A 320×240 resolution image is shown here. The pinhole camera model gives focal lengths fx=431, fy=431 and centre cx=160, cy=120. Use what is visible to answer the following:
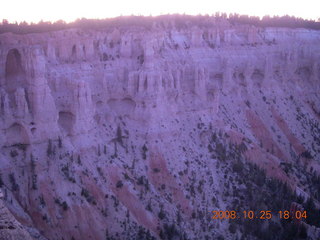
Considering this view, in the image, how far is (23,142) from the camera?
25859 mm

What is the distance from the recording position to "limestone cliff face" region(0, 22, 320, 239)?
25391 millimetres

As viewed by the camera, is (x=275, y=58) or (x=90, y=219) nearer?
(x=90, y=219)

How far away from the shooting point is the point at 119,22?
36.8m


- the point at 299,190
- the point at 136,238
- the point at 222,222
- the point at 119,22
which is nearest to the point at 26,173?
the point at 136,238

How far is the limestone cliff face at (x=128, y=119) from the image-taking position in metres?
25.4

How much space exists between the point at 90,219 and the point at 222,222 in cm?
975

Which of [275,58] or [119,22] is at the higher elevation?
[119,22]

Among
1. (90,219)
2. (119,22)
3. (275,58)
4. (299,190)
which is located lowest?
(299,190)

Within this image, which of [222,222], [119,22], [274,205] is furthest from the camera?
[119,22]

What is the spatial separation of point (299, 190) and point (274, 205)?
481 centimetres

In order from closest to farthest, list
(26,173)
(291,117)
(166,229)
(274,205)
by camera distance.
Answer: (26,173) → (166,229) → (274,205) → (291,117)

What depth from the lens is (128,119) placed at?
33.1 m

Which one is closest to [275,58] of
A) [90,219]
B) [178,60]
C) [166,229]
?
[178,60]

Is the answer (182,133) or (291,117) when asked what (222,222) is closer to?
(182,133)
